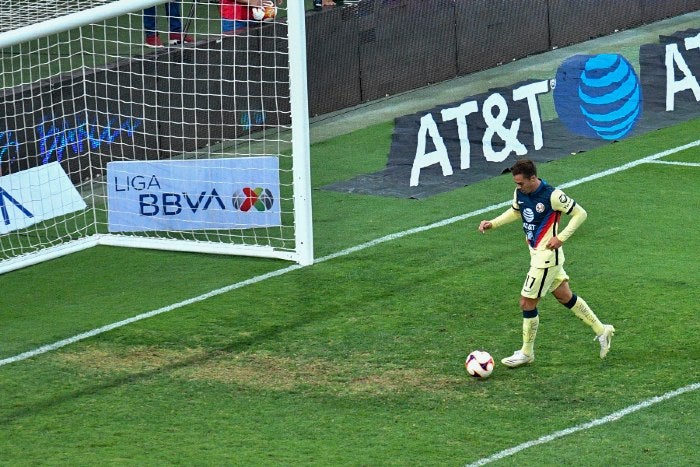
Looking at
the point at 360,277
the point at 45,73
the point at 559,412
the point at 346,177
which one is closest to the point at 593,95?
the point at 346,177

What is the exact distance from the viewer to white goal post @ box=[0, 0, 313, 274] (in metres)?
13.5

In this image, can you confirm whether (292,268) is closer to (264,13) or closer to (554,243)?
(554,243)

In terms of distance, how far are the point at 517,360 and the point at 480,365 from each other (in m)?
0.38

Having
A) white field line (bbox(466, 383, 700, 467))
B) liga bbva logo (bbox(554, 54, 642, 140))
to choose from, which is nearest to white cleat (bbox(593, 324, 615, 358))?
white field line (bbox(466, 383, 700, 467))

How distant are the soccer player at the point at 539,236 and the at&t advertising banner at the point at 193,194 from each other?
14.0ft

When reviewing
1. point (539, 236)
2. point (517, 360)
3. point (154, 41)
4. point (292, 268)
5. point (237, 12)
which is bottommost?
point (292, 268)

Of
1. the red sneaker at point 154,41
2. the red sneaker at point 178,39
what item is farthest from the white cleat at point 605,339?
the red sneaker at point 178,39

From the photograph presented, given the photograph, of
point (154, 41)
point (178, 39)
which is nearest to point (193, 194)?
point (154, 41)

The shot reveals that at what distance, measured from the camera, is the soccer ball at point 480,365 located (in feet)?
33.2

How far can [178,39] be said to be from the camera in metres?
17.1

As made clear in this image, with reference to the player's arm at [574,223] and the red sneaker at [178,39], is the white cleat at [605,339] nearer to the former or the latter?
the player's arm at [574,223]

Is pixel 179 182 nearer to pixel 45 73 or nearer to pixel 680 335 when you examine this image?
pixel 45 73

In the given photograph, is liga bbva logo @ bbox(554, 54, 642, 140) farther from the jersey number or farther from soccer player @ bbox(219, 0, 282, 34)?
the jersey number

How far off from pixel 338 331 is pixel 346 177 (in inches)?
211
